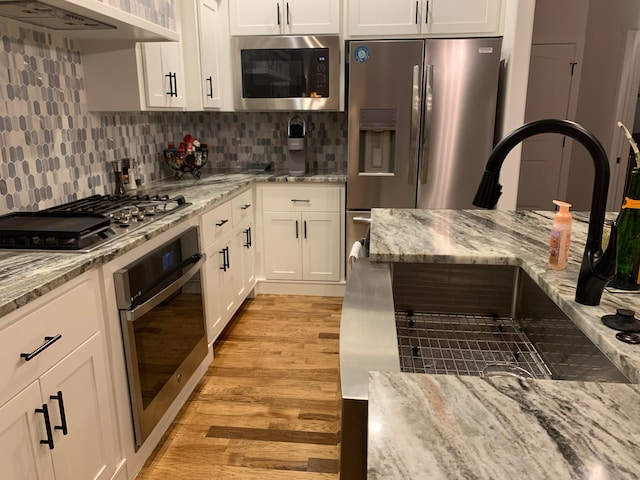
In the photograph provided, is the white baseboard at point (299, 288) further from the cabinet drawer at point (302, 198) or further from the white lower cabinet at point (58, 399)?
the white lower cabinet at point (58, 399)

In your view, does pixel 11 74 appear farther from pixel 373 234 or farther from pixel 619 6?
pixel 619 6

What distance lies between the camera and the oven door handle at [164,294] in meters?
1.77

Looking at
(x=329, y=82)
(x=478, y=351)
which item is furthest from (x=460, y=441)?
(x=329, y=82)

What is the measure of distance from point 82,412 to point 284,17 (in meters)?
2.82

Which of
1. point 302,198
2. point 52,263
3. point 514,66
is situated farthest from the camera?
point 302,198

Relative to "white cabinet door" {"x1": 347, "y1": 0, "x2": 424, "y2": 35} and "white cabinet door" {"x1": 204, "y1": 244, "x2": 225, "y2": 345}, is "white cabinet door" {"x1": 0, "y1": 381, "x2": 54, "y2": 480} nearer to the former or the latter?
"white cabinet door" {"x1": 204, "y1": 244, "x2": 225, "y2": 345}

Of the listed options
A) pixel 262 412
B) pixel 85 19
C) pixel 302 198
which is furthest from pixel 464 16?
pixel 262 412

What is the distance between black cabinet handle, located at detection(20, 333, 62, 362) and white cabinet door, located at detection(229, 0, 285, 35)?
8.84 feet

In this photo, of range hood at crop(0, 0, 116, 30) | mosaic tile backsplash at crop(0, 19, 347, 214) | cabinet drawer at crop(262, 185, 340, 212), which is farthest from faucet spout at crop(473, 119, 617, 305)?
cabinet drawer at crop(262, 185, 340, 212)

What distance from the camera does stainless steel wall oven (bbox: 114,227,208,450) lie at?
180 cm

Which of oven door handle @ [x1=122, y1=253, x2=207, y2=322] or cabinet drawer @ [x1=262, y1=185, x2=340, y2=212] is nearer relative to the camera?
oven door handle @ [x1=122, y1=253, x2=207, y2=322]

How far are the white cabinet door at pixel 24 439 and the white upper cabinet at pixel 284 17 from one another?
284 centimetres

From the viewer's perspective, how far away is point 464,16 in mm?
3236

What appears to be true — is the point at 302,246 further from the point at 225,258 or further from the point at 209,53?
the point at 209,53
